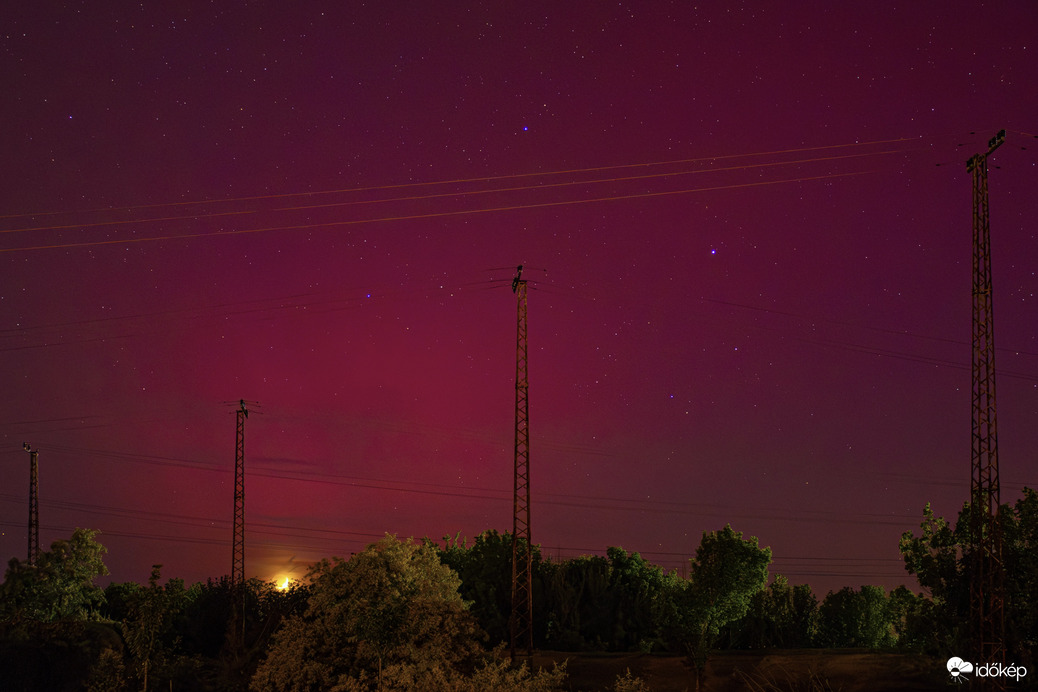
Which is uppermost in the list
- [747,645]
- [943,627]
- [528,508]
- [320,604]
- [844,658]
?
[528,508]

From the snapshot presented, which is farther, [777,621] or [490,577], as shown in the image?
[777,621]

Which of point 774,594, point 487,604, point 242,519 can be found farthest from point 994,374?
point 774,594

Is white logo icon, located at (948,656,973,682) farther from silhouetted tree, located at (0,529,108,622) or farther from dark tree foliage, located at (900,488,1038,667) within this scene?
silhouetted tree, located at (0,529,108,622)

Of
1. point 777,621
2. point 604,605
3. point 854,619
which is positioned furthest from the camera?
point 854,619

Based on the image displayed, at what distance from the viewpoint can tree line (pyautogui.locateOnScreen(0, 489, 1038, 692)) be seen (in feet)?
108

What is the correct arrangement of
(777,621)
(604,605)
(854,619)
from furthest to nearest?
1. (854,619)
2. (777,621)
3. (604,605)

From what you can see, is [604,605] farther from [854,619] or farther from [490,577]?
[854,619]

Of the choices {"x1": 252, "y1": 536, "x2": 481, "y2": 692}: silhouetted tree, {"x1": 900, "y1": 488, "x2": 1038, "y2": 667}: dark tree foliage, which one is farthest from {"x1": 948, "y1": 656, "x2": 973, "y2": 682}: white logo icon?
{"x1": 252, "y1": 536, "x2": 481, "y2": 692}: silhouetted tree

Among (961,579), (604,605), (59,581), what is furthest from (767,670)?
(59,581)

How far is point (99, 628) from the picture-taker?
5675cm

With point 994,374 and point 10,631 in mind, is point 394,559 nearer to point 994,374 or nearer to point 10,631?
point 994,374

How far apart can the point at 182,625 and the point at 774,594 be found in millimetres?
62944

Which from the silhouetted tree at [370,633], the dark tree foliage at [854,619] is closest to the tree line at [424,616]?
the silhouetted tree at [370,633]

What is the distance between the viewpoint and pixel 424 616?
1304 inches
